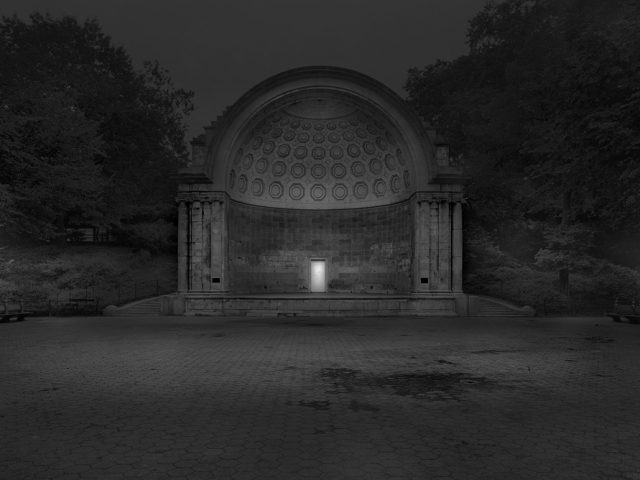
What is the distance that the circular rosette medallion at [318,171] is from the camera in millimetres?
29944

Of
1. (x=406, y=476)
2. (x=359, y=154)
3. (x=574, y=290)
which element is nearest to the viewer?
(x=406, y=476)

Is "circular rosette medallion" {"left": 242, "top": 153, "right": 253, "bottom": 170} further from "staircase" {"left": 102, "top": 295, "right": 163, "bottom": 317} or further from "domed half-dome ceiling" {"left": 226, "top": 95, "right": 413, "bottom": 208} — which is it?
"staircase" {"left": 102, "top": 295, "right": 163, "bottom": 317}

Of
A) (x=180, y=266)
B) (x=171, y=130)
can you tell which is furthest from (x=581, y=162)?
(x=171, y=130)

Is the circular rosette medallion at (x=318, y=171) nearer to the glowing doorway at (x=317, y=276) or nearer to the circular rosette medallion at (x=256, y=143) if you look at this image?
the circular rosette medallion at (x=256, y=143)

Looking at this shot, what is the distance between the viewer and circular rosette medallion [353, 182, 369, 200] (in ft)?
98.2

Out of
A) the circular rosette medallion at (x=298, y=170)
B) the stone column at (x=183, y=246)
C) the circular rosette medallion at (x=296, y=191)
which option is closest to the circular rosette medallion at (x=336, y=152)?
the circular rosette medallion at (x=298, y=170)

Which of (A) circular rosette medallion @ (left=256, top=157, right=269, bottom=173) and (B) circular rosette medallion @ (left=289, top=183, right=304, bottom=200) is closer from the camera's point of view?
(A) circular rosette medallion @ (left=256, top=157, right=269, bottom=173)

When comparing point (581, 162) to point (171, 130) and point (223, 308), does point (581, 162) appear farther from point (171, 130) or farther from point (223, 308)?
point (171, 130)

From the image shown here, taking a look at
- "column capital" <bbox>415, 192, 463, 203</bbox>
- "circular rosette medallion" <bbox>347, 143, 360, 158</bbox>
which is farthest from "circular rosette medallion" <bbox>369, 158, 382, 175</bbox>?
"column capital" <bbox>415, 192, 463, 203</bbox>

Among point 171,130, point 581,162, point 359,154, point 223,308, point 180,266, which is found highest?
point 171,130

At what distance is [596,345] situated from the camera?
1350 cm

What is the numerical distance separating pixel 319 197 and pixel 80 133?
1388cm

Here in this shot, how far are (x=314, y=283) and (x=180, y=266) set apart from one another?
9.48 m

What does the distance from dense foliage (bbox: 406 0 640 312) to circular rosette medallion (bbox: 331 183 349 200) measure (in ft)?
26.4
